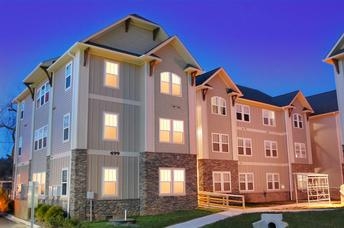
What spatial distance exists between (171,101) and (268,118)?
574 inches

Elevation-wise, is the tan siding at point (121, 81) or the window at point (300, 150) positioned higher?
the tan siding at point (121, 81)

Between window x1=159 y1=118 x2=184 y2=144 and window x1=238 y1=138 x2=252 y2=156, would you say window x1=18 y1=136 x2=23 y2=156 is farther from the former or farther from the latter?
→ window x1=238 y1=138 x2=252 y2=156

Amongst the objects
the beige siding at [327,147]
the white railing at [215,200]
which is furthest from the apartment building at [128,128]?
the beige siding at [327,147]

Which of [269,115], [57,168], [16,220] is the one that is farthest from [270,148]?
[16,220]

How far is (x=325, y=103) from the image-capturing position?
1580 inches

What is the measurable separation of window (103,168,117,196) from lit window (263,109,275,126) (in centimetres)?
1858

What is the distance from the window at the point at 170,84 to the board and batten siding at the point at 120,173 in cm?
511

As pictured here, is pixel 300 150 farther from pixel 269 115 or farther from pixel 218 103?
pixel 218 103

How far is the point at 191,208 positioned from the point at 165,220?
5.24m

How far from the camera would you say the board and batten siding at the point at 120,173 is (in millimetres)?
21281

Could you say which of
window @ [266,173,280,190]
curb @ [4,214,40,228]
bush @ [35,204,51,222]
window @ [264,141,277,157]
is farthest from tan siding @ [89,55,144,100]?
window @ [266,173,280,190]

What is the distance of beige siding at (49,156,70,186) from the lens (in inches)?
877

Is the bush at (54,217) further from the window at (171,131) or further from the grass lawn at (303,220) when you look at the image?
the grass lawn at (303,220)

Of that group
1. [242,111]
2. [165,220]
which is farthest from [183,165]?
[242,111]
